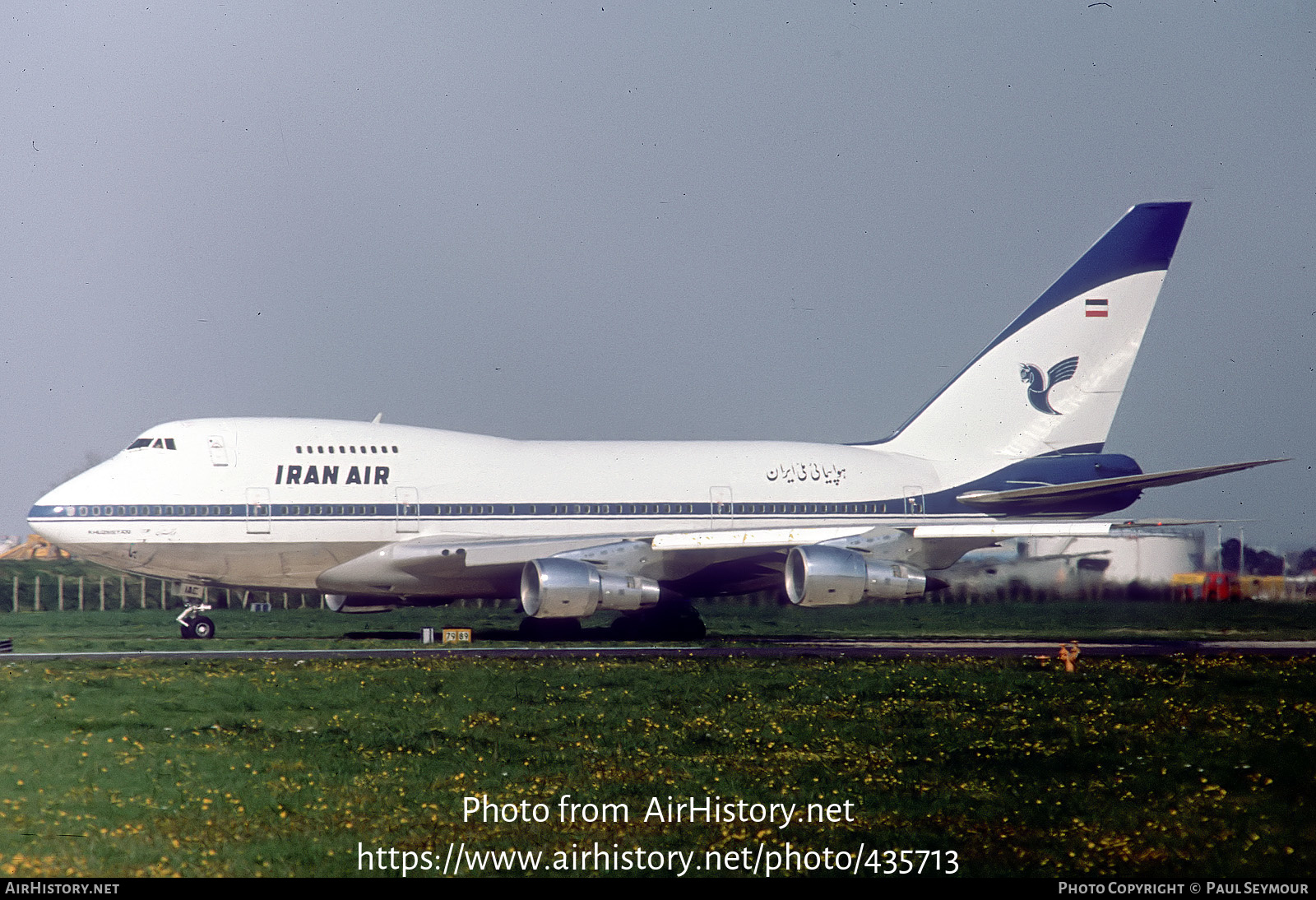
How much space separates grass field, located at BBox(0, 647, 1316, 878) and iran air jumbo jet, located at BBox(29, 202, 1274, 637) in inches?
296


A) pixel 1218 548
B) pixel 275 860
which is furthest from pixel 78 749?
pixel 1218 548

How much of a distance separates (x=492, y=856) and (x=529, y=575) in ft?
56.7

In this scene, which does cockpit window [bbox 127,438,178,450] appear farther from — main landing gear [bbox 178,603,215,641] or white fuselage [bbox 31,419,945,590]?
main landing gear [bbox 178,603,215,641]

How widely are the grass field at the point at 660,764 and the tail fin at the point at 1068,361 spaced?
13.6m

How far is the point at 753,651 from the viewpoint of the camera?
2527cm

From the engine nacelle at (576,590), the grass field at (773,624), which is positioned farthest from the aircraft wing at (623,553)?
the grass field at (773,624)

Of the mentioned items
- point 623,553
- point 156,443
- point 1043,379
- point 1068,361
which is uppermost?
point 1068,361

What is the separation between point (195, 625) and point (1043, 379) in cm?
2078

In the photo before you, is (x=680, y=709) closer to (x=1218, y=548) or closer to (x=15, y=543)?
(x=1218, y=548)

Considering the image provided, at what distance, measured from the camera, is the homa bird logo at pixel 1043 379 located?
3412 cm

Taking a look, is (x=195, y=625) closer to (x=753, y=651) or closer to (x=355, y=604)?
(x=355, y=604)

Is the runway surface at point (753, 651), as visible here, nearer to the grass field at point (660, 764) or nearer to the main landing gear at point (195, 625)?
the grass field at point (660, 764)

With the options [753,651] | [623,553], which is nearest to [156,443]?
[623,553]

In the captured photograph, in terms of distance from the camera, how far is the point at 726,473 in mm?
31875
